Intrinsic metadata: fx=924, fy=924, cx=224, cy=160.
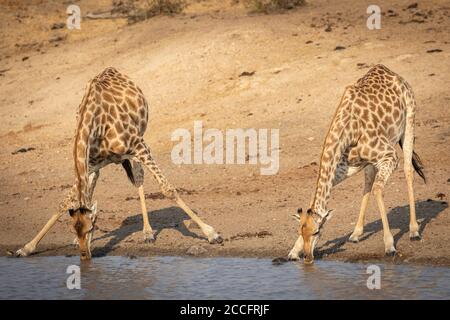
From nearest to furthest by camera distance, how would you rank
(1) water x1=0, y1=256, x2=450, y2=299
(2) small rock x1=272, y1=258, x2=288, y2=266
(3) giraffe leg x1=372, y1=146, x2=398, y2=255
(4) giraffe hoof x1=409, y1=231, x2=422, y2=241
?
1. (1) water x1=0, y1=256, x2=450, y2=299
2. (2) small rock x1=272, y1=258, x2=288, y2=266
3. (3) giraffe leg x1=372, y1=146, x2=398, y2=255
4. (4) giraffe hoof x1=409, y1=231, x2=422, y2=241

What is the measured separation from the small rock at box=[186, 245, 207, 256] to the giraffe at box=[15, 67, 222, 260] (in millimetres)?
335

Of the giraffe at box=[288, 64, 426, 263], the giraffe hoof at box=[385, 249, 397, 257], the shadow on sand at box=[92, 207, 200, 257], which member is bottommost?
the shadow on sand at box=[92, 207, 200, 257]

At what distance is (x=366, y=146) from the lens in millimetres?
11578

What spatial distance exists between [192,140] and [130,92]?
5.01 metres

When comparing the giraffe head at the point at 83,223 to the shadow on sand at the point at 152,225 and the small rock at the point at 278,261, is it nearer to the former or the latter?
the shadow on sand at the point at 152,225

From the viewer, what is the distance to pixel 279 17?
23547mm

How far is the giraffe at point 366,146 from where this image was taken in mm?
10953

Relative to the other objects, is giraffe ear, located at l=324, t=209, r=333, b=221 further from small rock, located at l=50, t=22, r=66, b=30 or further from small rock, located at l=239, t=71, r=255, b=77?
small rock, located at l=50, t=22, r=66, b=30

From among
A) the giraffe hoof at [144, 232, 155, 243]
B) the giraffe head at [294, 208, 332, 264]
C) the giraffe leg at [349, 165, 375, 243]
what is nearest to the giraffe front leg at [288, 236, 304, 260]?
the giraffe head at [294, 208, 332, 264]

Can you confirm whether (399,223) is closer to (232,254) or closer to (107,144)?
(232,254)

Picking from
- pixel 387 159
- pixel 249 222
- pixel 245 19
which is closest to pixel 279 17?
pixel 245 19

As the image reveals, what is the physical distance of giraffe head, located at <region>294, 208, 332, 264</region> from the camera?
1072 cm

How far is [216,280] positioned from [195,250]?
1.44m
